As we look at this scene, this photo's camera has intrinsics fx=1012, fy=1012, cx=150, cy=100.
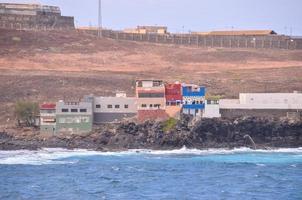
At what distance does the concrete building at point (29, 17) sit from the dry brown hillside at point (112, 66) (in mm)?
5397

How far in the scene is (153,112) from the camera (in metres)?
94.1

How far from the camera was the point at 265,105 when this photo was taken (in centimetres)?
9694

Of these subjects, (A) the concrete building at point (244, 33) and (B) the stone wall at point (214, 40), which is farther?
(A) the concrete building at point (244, 33)

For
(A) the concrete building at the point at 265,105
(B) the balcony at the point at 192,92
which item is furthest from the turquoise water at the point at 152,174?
(B) the balcony at the point at 192,92

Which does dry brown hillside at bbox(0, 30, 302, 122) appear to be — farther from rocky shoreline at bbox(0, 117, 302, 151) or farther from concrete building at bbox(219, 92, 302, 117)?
rocky shoreline at bbox(0, 117, 302, 151)

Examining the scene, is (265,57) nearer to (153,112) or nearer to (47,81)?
(47,81)

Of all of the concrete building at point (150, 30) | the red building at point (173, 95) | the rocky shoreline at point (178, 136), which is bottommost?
the rocky shoreline at point (178, 136)

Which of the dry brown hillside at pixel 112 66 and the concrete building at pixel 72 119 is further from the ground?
the dry brown hillside at pixel 112 66

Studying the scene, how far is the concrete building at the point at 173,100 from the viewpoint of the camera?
94.3 meters

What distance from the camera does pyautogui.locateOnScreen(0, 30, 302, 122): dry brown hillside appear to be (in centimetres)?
11212

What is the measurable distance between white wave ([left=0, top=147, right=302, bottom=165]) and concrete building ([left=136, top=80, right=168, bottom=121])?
583 centimetres

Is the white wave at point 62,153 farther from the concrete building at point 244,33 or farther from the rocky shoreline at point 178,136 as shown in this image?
the concrete building at point 244,33

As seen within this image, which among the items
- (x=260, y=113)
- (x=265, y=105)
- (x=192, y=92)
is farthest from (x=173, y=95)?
(x=265, y=105)

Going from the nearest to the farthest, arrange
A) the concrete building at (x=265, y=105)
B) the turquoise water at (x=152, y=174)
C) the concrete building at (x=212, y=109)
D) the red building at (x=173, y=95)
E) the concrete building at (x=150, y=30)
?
the turquoise water at (x=152, y=174) → the concrete building at (x=212, y=109) → the red building at (x=173, y=95) → the concrete building at (x=265, y=105) → the concrete building at (x=150, y=30)
